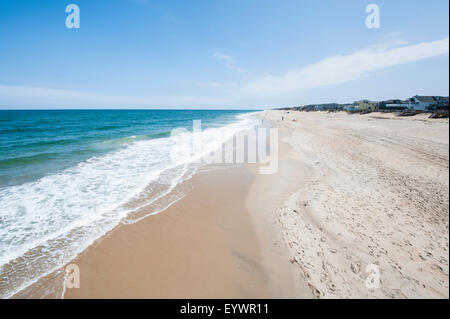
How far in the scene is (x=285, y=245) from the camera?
4312mm

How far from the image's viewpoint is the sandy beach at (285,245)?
3305mm

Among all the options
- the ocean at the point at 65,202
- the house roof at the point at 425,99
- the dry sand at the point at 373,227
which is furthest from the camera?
the house roof at the point at 425,99

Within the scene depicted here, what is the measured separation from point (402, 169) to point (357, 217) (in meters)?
5.61

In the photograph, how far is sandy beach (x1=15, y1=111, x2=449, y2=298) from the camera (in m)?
3.30

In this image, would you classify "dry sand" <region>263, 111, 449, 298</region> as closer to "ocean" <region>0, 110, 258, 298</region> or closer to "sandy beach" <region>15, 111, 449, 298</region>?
"sandy beach" <region>15, 111, 449, 298</region>
